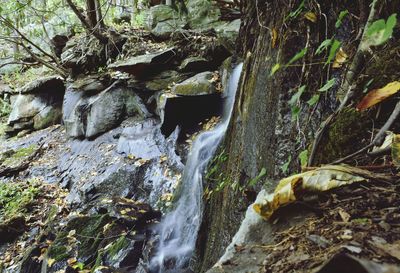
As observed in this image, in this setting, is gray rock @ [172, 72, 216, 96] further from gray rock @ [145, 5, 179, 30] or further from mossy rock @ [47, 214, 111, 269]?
gray rock @ [145, 5, 179, 30]

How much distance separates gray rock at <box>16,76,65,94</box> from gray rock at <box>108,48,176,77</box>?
505 centimetres

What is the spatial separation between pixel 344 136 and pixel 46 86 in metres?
13.2

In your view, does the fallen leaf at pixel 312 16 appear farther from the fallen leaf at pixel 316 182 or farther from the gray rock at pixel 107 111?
the gray rock at pixel 107 111

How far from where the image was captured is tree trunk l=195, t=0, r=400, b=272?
2232 millimetres

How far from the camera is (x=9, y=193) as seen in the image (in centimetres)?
846

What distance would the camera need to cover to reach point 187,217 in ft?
19.5

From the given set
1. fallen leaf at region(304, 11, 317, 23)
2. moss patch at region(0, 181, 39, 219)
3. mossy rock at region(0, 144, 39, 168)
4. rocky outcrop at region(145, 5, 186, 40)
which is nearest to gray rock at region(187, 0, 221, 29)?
rocky outcrop at region(145, 5, 186, 40)

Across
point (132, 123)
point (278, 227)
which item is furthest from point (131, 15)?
point (278, 227)

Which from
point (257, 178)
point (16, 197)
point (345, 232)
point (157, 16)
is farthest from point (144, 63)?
point (345, 232)

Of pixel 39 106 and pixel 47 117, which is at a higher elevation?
pixel 39 106

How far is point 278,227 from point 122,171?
677 cm

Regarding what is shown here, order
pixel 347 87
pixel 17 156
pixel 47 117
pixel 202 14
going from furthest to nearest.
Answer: pixel 47 117, pixel 202 14, pixel 17 156, pixel 347 87

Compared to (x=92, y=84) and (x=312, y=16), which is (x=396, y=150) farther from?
(x=92, y=84)

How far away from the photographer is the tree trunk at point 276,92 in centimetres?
223
